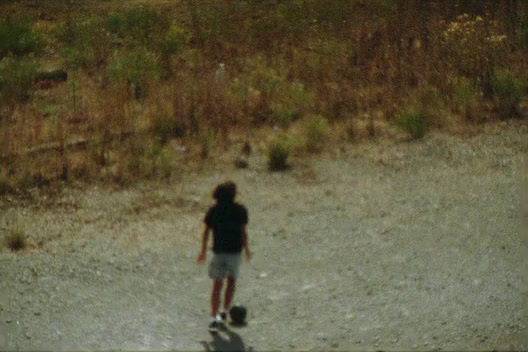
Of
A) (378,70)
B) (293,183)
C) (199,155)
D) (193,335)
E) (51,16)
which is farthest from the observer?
(51,16)

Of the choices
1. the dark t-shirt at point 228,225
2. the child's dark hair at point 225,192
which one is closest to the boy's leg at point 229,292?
the dark t-shirt at point 228,225

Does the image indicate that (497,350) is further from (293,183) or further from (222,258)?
(293,183)

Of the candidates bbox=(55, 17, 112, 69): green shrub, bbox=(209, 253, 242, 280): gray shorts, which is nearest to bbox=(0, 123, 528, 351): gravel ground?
bbox=(209, 253, 242, 280): gray shorts

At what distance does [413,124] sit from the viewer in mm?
10812

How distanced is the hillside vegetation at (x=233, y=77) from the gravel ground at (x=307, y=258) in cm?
71

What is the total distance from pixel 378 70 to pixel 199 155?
386cm

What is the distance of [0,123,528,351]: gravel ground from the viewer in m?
6.29

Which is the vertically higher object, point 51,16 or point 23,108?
point 51,16

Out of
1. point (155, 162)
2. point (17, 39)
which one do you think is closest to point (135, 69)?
point (17, 39)

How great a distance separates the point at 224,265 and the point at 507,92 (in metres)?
7.14

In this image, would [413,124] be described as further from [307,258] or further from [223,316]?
[223,316]

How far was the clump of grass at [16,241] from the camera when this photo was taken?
8.23 meters

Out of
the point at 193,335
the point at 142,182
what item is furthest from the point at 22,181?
the point at 193,335

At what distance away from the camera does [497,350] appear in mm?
5977
